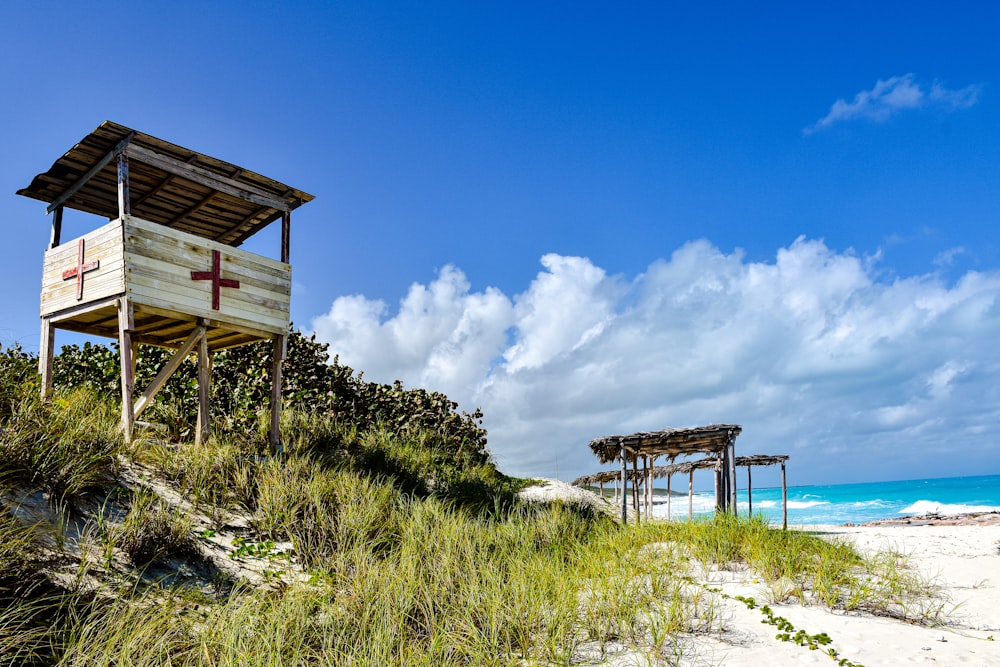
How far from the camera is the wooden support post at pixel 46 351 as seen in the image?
11156 mm

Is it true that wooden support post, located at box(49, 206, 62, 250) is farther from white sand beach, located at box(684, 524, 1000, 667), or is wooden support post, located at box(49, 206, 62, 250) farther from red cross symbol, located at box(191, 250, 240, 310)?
white sand beach, located at box(684, 524, 1000, 667)

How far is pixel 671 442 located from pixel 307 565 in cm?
816

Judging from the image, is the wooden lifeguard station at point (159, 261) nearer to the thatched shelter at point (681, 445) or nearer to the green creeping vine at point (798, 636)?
the thatched shelter at point (681, 445)

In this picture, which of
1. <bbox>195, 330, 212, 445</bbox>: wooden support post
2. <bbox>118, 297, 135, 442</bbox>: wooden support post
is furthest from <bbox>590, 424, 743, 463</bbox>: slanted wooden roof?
<bbox>118, 297, 135, 442</bbox>: wooden support post

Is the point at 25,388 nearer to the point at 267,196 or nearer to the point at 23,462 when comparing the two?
the point at 23,462

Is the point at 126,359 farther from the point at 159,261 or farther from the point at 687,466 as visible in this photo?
the point at 687,466

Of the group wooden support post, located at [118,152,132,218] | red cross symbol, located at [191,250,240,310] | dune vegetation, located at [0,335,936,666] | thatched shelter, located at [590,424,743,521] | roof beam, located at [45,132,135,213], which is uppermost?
roof beam, located at [45,132,135,213]

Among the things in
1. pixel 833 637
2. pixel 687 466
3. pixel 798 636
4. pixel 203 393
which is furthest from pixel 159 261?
pixel 687 466

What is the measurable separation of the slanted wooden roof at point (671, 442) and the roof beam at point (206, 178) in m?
8.06

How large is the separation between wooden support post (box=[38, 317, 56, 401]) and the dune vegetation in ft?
0.68

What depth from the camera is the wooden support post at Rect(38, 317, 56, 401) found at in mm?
11156

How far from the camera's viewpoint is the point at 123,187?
34.3 ft

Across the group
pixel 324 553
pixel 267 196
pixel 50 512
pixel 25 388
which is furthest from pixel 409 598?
pixel 267 196

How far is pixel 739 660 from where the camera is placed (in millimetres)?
5730
